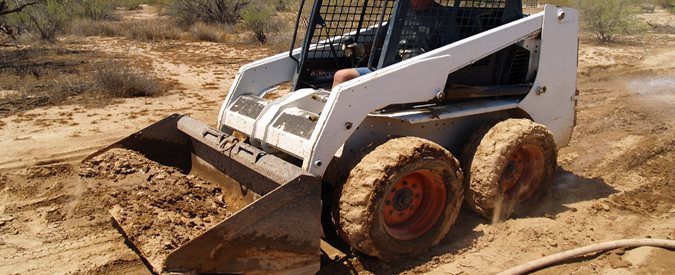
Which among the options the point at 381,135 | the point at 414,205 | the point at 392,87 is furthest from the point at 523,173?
the point at 392,87

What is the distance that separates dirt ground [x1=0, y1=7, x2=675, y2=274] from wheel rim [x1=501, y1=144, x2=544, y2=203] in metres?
0.21

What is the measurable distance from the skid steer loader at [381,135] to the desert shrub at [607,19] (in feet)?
44.7

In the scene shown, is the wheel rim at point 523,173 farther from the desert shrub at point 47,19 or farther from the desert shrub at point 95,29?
the desert shrub at point 95,29

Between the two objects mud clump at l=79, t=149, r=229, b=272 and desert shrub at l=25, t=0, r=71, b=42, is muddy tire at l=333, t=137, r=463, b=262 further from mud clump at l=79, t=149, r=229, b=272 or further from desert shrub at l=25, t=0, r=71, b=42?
desert shrub at l=25, t=0, r=71, b=42

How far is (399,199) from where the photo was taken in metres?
3.94

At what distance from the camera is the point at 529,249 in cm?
423

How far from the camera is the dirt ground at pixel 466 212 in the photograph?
4023 millimetres

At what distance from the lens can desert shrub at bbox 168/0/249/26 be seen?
1900 centimetres

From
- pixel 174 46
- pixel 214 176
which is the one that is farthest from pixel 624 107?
pixel 174 46

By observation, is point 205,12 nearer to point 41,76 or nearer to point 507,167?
point 41,76

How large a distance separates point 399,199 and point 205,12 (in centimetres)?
1678

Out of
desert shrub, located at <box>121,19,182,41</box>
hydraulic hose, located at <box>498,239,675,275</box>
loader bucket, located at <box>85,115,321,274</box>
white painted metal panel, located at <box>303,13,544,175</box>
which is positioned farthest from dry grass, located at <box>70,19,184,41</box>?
hydraulic hose, located at <box>498,239,675,275</box>

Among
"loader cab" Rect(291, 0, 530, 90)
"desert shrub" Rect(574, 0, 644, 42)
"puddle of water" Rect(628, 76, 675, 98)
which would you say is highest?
"desert shrub" Rect(574, 0, 644, 42)

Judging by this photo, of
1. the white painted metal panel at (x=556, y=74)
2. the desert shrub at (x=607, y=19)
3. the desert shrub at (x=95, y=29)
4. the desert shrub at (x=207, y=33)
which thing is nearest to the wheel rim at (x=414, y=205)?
the white painted metal panel at (x=556, y=74)
